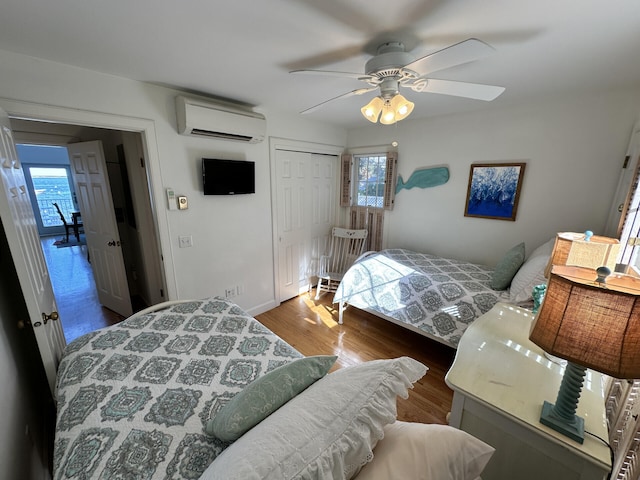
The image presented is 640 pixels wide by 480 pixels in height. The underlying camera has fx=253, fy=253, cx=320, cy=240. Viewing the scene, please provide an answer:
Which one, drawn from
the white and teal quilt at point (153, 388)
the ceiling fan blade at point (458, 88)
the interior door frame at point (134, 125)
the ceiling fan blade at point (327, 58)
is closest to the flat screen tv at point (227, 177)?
the interior door frame at point (134, 125)

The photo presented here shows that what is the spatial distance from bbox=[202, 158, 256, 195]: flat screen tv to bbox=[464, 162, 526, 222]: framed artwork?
242 cm

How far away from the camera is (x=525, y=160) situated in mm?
2500

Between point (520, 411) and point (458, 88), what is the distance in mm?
1567

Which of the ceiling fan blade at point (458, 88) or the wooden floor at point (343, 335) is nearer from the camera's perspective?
the ceiling fan blade at point (458, 88)

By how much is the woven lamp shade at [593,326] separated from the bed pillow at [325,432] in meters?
0.45

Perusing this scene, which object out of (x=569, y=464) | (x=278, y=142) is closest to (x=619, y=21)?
(x=569, y=464)

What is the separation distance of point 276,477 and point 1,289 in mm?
1830

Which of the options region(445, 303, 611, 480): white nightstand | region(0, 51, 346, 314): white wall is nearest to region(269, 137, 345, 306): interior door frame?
region(0, 51, 346, 314): white wall

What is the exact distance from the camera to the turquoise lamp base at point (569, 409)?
0.85 meters

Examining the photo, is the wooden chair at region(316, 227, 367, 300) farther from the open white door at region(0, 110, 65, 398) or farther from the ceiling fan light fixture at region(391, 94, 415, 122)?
the open white door at region(0, 110, 65, 398)

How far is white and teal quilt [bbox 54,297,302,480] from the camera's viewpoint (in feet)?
2.93

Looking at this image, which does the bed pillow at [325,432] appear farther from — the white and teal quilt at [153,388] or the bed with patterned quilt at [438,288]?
the bed with patterned quilt at [438,288]

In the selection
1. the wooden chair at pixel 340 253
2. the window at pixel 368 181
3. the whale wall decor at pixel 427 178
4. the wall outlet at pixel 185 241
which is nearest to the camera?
the wall outlet at pixel 185 241

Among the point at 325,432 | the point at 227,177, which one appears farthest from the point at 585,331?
the point at 227,177
